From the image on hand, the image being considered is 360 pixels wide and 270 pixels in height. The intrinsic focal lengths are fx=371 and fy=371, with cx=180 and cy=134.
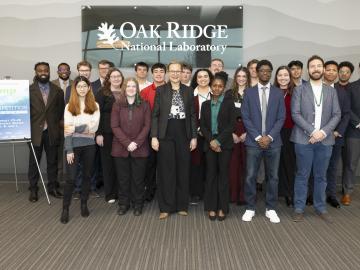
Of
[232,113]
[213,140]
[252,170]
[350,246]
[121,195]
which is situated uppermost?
[232,113]

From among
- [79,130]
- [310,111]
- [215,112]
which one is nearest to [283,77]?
[310,111]

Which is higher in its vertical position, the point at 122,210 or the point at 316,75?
the point at 316,75

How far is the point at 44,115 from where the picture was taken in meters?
4.45

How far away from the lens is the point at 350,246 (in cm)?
316

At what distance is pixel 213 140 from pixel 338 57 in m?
3.04

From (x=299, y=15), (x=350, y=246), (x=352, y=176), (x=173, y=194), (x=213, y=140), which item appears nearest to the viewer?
(x=350, y=246)

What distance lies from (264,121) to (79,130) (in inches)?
72.7

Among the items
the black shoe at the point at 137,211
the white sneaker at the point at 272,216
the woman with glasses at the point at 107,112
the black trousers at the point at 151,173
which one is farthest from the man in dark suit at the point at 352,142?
the woman with glasses at the point at 107,112

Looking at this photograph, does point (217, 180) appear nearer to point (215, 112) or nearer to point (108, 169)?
point (215, 112)

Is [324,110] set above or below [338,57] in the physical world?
below

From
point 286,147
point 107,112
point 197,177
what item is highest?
point 107,112

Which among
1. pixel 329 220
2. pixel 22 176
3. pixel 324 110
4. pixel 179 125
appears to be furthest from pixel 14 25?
pixel 329 220

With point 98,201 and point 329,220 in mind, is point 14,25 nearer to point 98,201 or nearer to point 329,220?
point 98,201

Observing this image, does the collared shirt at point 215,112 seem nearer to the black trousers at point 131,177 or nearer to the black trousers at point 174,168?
the black trousers at point 174,168
